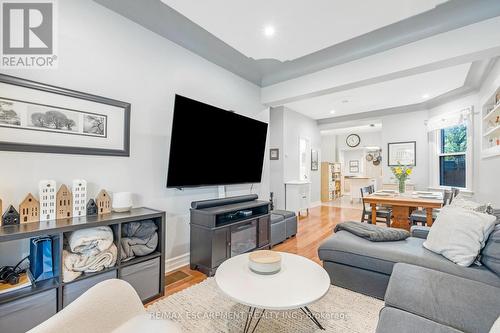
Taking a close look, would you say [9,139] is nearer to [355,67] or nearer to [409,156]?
[355,67]

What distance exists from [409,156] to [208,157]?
17.3 feet

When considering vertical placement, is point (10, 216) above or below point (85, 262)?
above

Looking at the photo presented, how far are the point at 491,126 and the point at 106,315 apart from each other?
5.06 m

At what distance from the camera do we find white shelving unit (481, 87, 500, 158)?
9.75 ft

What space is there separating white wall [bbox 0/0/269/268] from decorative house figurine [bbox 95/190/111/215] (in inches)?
4.8

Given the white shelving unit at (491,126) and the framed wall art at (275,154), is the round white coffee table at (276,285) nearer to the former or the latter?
the white shelving unit at (491,126)

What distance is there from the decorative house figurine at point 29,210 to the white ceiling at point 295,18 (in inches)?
76.4

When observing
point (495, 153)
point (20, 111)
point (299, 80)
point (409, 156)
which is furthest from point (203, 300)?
point (409, 156)

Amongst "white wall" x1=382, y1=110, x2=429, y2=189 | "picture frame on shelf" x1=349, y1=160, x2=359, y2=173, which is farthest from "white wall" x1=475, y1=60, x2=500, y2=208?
"picture frame on shelf" x1=349, y1=160, x2=359, y2=173

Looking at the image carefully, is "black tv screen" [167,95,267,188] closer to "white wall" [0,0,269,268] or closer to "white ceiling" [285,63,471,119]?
"white wall" [0,0,269,268]

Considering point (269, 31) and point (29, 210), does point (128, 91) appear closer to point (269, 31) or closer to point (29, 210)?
point (29, 210)

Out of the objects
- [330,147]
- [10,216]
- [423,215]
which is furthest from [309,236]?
[330,147]

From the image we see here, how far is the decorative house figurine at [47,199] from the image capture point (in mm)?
1677

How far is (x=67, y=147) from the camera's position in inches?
74.0
